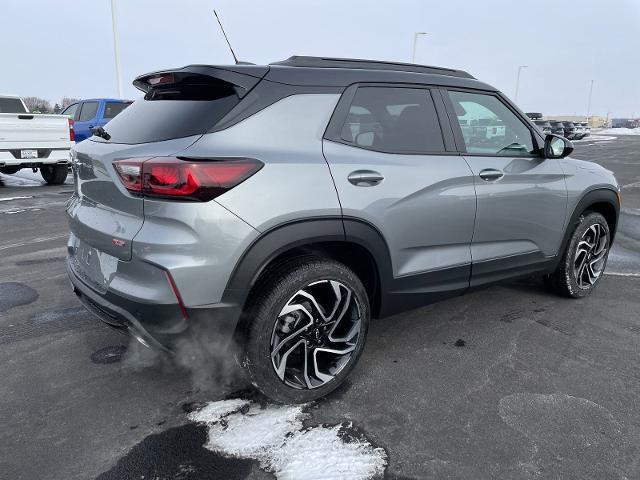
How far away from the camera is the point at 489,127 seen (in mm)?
3439

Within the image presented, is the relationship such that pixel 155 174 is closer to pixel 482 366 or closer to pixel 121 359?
pixel 121 359

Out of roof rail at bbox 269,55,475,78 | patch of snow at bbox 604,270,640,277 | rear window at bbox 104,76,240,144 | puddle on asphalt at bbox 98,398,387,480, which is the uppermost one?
roof rail at bbox 269,55,475,78

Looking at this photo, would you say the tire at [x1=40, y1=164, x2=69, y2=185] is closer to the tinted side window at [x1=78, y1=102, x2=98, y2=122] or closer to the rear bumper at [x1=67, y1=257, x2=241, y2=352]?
the tinted side window at [x1=78, y1=102, x2=98, y2=122]

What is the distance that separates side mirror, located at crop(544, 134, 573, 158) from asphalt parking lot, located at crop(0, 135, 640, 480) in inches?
48.9

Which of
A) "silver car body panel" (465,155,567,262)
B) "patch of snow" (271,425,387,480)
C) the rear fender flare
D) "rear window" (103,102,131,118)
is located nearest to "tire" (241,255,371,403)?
the rear fender flare

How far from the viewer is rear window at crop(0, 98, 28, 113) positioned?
11081mm

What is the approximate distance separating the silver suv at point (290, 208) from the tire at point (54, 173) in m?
9.46

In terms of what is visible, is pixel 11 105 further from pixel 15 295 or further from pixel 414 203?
pixel 414 203

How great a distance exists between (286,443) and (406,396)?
0.76 meters

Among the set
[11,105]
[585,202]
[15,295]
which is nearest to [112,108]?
[11,105]

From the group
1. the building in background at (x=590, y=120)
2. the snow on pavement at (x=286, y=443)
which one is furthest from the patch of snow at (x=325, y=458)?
the building in background at (x=590, y=120)

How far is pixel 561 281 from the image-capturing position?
4.10 metres

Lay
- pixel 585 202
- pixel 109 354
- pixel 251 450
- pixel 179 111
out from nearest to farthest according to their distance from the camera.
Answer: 1. pixel 251 450
2. pixel 179 111
3. pixel 109 354
4. pixel 585 202

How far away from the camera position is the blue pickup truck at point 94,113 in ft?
43.1
